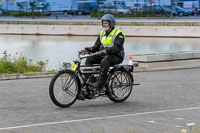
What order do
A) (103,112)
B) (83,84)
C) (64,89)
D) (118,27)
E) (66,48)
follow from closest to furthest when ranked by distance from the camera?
(103,112) < (64,89) < (83,84) < (66,48) < (118,27)

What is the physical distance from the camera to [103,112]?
9930 mm

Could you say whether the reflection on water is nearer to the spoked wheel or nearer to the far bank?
the far bank

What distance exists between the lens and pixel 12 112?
9.77 metres

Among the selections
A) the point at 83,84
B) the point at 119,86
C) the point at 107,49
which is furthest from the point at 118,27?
the point at 83,84

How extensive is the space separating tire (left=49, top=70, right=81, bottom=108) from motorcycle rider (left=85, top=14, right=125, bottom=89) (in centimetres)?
37

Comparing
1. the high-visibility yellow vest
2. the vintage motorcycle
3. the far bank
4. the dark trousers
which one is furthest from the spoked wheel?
the far bank

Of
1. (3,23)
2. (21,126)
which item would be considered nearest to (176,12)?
(3,23)

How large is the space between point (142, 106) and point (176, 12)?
70.3m

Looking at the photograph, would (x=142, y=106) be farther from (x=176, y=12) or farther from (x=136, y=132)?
(x=176, y=12)

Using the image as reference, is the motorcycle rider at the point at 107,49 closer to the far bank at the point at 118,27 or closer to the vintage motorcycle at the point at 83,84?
the vintage motorcycle at the point at 83,84

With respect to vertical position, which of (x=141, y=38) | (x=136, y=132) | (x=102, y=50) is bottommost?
(x=141, y=38)

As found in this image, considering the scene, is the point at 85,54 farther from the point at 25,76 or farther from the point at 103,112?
the point at 25,76

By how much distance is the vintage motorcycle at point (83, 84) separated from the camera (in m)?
10.1

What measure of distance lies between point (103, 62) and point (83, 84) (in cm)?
53
